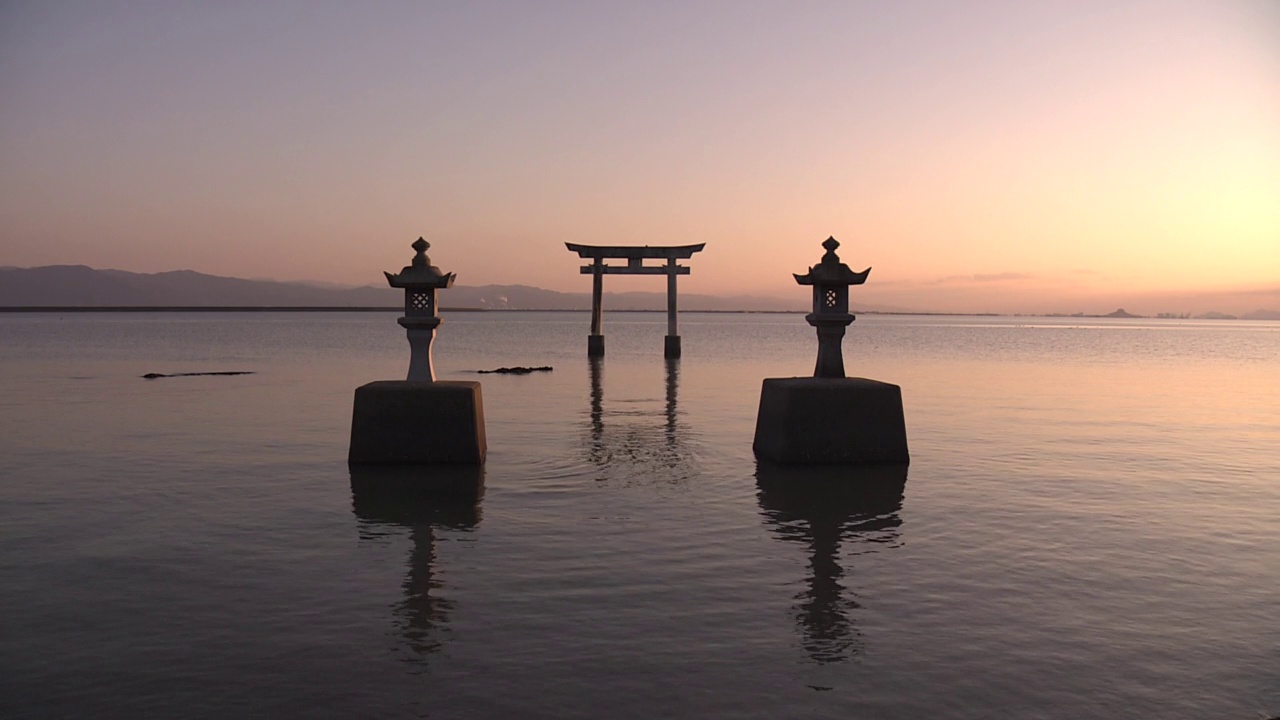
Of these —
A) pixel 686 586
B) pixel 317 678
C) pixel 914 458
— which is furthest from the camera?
pixel 914 458

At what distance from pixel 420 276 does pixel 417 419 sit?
1660 millimetres

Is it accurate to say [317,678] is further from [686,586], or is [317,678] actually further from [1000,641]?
[1000,641]

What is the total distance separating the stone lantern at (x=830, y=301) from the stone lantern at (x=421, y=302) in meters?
4.40

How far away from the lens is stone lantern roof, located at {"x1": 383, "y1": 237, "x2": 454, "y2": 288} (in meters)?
11.5

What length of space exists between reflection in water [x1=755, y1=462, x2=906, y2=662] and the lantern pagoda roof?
7.37ft

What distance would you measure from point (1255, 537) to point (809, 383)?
469 cm

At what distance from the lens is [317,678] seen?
16.0ft

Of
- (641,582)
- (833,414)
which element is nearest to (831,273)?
(833,414)

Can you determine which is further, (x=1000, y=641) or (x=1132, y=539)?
(x=1132, y=539)

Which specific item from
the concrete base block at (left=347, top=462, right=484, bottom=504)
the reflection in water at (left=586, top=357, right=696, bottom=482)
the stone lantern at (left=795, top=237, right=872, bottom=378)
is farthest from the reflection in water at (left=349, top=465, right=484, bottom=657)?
the stone lantern at (left=795, top=237, right=872, bottom=378)

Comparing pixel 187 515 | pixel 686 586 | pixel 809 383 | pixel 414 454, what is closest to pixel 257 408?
pixel 414 454

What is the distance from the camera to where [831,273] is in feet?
39.1

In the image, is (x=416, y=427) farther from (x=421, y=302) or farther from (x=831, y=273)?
(x=831, y=273)

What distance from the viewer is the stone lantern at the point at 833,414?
458 inches
